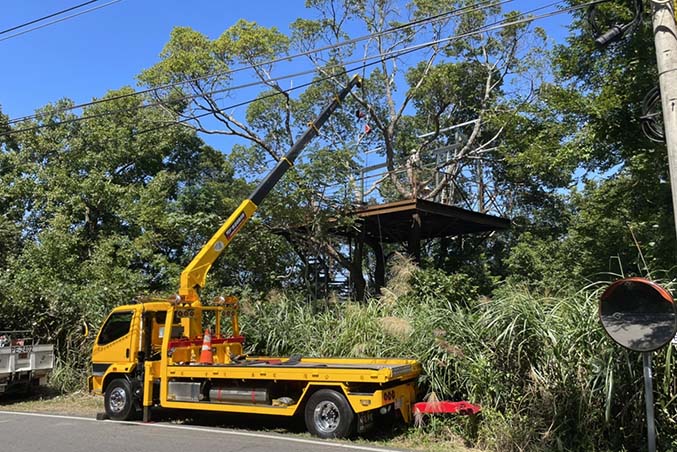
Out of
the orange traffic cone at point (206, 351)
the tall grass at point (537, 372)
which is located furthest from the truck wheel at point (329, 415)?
the orange traffic cone at point (206, 351)

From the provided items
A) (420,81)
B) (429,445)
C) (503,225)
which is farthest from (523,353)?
(420,81)

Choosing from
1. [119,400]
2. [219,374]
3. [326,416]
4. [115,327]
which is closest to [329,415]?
[326,416]

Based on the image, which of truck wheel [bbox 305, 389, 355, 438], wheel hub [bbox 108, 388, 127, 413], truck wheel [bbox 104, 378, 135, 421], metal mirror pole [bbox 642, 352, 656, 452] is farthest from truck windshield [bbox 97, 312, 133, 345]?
metal mirror pole [bbox 642, 352, 656, 452]

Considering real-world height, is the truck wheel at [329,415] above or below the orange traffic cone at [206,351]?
below

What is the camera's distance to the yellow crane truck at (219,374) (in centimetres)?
878

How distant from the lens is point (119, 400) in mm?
11039

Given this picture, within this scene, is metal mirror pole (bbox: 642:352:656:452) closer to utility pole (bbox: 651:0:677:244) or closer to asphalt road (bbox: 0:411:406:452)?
utility pole (bbox: 651:0:677:244)

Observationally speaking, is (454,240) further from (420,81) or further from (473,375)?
(473,375)

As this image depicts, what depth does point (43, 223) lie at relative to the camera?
29828 mm

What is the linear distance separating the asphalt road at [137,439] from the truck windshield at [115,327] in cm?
166

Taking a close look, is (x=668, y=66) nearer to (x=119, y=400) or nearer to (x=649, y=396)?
(x=649, y=396)

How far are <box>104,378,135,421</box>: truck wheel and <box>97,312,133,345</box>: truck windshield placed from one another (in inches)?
35.7

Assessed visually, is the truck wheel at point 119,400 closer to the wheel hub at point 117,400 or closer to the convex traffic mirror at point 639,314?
the wheel hub at point 117,400

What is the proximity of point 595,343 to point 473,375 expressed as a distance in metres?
1.98
